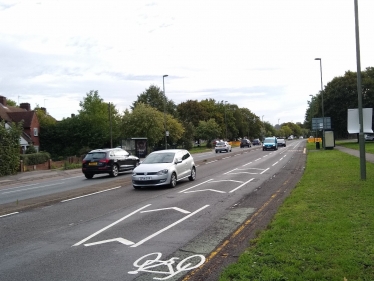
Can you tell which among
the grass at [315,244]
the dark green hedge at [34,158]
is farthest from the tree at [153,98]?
the grass at [315,244]

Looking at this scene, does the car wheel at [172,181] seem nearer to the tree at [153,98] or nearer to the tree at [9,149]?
the tree at [9,149]

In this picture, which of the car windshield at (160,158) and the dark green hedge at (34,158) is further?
the dark green hedge at (34,158)

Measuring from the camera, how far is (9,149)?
31.1 meters

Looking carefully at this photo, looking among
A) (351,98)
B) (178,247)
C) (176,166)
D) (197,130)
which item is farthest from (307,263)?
(197,130)

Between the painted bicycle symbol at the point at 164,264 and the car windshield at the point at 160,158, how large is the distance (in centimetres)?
1068

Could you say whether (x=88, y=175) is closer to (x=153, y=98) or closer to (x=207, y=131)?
(x=207, y=131)

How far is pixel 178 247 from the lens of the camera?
7.50 m

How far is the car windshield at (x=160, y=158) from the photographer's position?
17.6 meters

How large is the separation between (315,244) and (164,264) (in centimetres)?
244

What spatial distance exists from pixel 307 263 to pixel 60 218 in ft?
22.8

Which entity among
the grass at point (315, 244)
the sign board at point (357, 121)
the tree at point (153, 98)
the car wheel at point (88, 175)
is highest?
the tree at point (153, 98)

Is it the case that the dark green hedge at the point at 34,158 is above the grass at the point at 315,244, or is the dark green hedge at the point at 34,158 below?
above

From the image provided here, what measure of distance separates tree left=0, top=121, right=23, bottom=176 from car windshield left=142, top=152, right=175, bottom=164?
55.5ft

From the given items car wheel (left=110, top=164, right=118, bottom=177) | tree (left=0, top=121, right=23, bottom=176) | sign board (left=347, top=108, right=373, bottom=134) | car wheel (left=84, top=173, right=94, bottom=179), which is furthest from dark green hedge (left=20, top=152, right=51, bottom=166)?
sign board (left=347, top=108, right=373, bottom=134)
